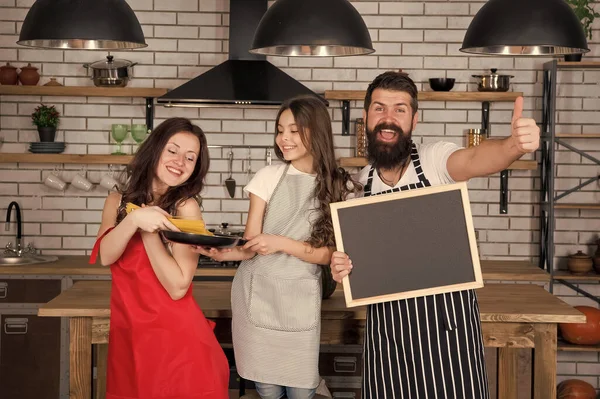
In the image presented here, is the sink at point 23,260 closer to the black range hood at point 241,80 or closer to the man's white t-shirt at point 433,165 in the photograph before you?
the black range hood at point 241,80

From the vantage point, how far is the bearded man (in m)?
2.85

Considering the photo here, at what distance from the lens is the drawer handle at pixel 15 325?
553 centimetres

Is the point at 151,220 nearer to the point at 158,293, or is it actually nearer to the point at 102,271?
the point at 158,293

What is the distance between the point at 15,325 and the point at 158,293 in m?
3.12

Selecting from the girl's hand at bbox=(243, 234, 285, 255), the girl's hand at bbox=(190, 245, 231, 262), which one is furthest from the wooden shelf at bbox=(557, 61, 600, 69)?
the girl's hand at bbox=(190, 245, 231, 262)

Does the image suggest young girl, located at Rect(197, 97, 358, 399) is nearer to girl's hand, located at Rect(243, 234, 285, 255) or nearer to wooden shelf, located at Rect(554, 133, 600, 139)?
girl's hand, located at Rect(243, 234, 285, 255)

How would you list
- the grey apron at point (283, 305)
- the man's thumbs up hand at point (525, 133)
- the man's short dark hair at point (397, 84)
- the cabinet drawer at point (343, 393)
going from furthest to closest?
1. the cabinet drawer at point (343, 393)
2. the grey apron at point (283, 305)
3. the man's short dark hair at point (397, 84)
4. the man's thumbs up hand at point (525, 133)

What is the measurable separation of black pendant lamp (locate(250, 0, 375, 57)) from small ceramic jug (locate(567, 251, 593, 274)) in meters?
3.12

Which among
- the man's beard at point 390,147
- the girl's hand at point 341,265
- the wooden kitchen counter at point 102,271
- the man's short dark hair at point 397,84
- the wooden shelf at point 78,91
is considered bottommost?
the wooden kitchen counter at point 102,271

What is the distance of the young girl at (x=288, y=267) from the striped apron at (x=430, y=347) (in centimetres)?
36

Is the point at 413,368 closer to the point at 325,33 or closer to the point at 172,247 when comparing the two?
the point at 172,247

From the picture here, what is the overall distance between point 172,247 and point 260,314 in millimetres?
525

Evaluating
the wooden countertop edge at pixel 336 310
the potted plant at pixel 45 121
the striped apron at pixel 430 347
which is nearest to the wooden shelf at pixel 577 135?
the wooden countertop edge at pixel 336 310

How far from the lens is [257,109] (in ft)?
20.4
